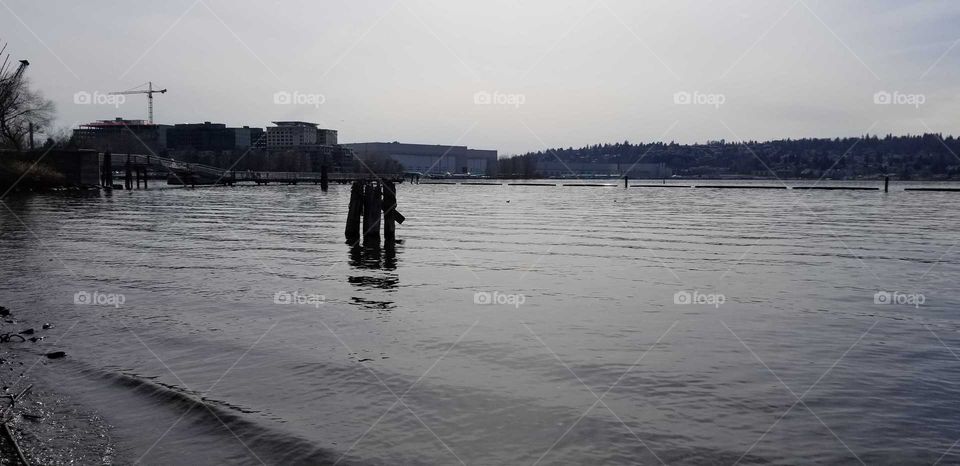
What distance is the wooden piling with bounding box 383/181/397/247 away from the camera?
27.8m

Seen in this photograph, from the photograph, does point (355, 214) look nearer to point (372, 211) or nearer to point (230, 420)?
point (372, 211)

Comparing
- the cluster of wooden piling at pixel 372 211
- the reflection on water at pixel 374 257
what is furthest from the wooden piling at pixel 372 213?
the reflection on water at pixel 374 257

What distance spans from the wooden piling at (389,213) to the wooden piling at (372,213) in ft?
0.83

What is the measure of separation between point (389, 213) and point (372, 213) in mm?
658

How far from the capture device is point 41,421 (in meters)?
7.72

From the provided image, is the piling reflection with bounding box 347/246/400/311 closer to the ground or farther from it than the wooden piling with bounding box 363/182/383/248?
closer to the ground

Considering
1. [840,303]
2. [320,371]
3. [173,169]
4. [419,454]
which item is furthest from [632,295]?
[173,169]

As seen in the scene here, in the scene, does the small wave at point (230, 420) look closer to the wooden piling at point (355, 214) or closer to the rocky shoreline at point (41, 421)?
the rocky shoreline at point (41, 421)

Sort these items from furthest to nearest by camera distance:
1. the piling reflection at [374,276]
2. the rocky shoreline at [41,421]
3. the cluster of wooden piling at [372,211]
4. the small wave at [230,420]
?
the cluster of wooden piling at [372,211] → the piling reflection at [374,276] → the small wave at [230,420] → the rocky shoreline at [41,421]

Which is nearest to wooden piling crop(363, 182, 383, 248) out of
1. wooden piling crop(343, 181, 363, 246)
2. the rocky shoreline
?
wooden piling crop(343, 181, 363, 246)

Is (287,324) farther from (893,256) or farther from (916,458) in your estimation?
(893,256)

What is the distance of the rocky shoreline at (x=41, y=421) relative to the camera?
6.82 meters

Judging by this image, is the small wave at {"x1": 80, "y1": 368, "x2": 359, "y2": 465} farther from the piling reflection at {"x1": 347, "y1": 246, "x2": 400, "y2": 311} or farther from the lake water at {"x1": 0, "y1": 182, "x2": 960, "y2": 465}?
the piling reflection at {"x1": 347, "y1": 246, "x2": 400, "y2": 311}

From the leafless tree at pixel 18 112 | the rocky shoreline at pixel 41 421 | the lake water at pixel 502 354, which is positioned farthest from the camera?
the leafless tree at pixel 18 112
